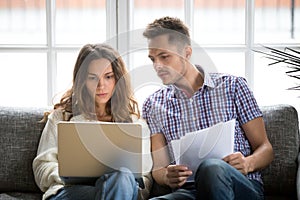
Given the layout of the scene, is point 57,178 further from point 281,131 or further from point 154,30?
point 281,131

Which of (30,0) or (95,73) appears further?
(30,0)

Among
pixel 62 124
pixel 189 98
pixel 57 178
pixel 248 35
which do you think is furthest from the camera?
pixel 248 35

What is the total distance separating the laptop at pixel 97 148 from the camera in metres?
2.50

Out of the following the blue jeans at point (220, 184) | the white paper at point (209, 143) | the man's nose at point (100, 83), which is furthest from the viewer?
the man's nose at point (100, 83)

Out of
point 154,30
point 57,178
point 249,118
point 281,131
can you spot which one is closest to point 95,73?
point 154,30

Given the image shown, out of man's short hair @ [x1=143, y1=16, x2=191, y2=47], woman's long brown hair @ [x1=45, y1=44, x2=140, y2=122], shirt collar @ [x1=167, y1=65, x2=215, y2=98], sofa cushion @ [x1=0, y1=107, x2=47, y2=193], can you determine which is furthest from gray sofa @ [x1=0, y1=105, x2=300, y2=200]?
man's short hair @ [x1=143, y1=16, x2=191, y2=47]

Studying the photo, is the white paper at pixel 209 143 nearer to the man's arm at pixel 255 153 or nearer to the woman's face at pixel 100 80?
the man's arm at pixel 255 153

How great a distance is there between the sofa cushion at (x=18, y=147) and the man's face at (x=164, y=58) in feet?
2.17

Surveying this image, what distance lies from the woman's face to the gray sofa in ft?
1.17

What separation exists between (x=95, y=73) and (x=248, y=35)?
992 millimetres

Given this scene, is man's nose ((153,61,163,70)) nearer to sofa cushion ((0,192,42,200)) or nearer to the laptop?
the laptop

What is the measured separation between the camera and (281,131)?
118 inches

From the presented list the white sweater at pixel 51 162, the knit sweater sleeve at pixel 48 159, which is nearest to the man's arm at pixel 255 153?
the white sweater at pixel 51 162

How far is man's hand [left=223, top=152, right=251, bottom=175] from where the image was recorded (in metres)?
2.72
